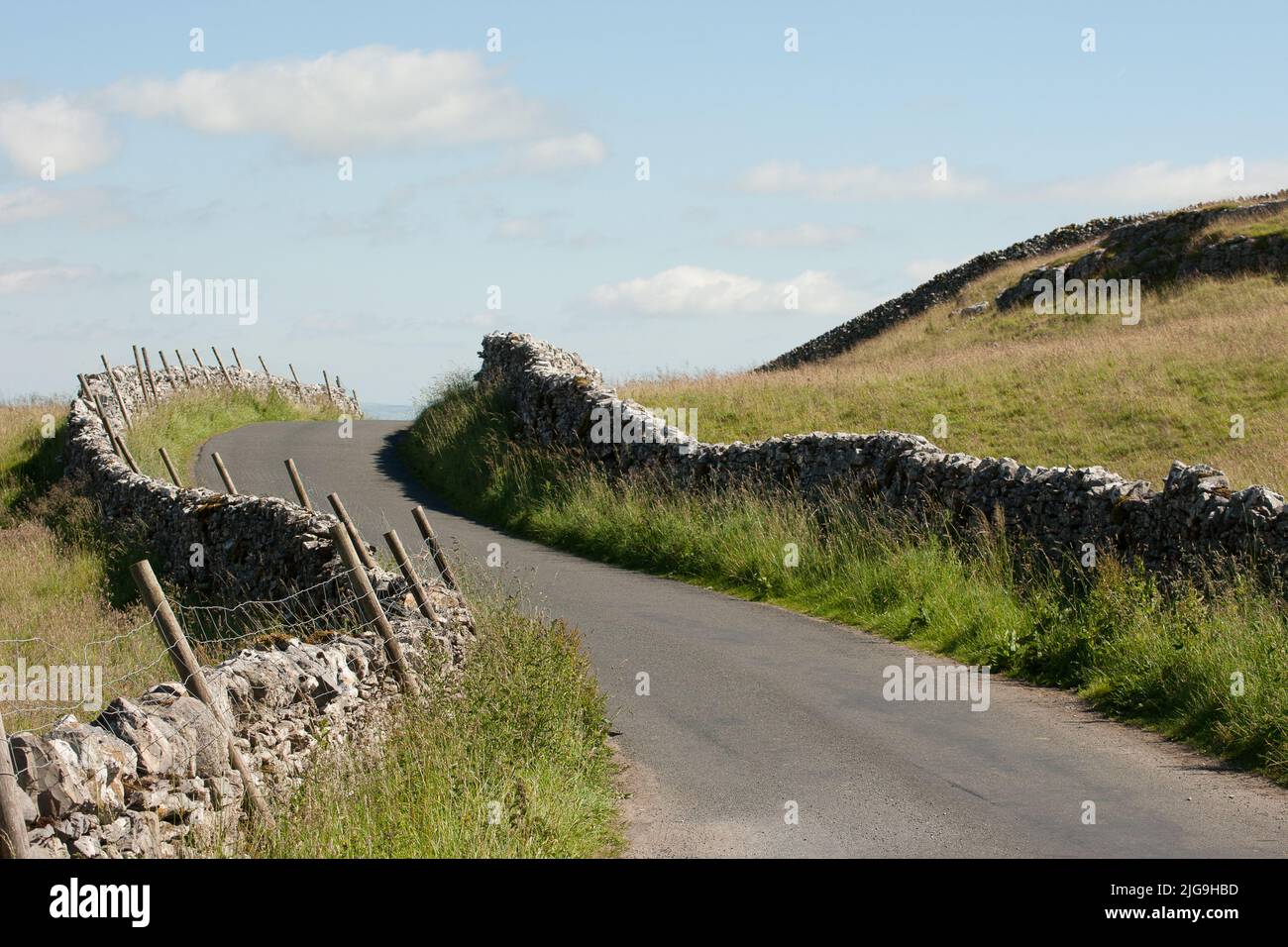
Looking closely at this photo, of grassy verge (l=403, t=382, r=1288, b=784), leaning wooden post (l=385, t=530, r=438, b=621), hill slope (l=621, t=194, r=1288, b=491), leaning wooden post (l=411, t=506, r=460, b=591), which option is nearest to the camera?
grassy verge (l=403, t=382, r=1288, b=784)

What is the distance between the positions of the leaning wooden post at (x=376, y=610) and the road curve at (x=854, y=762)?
1956 mm

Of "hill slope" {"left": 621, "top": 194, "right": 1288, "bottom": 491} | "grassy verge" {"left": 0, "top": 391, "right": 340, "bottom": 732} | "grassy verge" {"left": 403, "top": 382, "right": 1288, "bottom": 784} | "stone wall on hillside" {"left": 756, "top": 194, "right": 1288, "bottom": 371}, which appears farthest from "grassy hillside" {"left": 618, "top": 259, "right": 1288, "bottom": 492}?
"stone wall on hillside" {"left": 756, "top": 194, "right": 1288, "bottom": 371}

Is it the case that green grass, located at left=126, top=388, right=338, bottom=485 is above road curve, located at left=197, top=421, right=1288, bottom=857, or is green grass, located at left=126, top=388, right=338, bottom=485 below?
above

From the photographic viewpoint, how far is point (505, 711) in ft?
29.9

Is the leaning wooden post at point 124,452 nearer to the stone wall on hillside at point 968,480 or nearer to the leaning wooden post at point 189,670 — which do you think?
the stone wall on hillside at point 968,480

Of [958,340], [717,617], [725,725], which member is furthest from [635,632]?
[958,340]

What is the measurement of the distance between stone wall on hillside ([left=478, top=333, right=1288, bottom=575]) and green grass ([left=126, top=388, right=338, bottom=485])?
9.71 meters

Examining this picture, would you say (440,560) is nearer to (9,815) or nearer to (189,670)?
(189,670)

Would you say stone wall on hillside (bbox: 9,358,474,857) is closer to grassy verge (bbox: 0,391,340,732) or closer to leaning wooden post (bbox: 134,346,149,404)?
grassy verge (bbox: 0,391,340,732)

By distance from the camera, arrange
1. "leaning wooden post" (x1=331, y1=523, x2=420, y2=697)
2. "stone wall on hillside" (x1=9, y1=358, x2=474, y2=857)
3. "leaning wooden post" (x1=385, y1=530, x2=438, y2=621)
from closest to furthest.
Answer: "stone wall on hillside" (x1=9, y1=358, x2=474, y2=857)
"leaning wooden post" (x1=331, y1=523, x2=420, y2=697)
"leaning wooden post" (x1=385, y1=530, x2=438, y2=621)

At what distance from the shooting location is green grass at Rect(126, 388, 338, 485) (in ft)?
97.3

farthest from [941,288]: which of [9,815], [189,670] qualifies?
[9,815]

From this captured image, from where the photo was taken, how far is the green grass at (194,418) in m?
29.7
